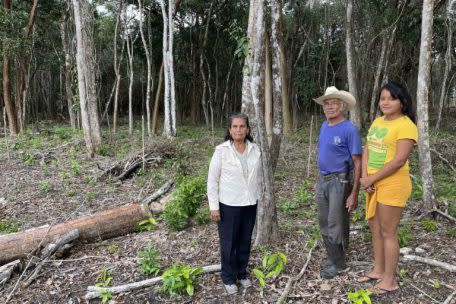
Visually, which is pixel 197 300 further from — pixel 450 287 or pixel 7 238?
pixel 7 238

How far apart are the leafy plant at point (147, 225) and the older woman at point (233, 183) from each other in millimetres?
2471

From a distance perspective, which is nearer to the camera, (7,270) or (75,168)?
(7,270)

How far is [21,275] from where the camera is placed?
436cm

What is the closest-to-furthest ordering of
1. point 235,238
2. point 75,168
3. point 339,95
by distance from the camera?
1. point 339,95
2. point 235,238
3. point 75,168

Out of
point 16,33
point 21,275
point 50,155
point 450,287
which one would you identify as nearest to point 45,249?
point 21,275

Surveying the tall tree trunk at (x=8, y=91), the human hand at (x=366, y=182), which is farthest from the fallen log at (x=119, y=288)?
the tall tree trunk at (x=8, y=91)

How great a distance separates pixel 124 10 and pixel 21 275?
16.4m

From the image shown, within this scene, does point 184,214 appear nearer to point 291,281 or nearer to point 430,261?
point 291,281

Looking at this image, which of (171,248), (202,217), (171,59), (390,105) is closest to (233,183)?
(390,105)

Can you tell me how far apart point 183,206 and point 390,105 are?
132 inches

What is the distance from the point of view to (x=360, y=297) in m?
3.39

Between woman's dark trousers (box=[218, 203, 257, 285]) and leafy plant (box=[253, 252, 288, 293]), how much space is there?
0.16m

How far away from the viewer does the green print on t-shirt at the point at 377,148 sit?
10.5ft

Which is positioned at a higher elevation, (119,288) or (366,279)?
(366,279)
